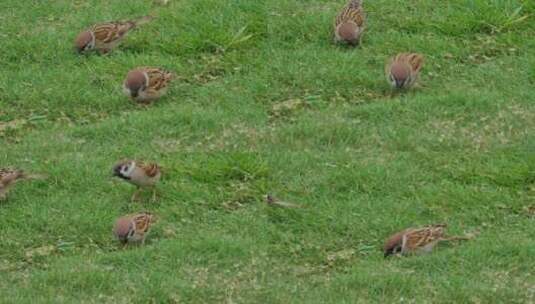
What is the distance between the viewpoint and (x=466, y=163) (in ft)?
43.7

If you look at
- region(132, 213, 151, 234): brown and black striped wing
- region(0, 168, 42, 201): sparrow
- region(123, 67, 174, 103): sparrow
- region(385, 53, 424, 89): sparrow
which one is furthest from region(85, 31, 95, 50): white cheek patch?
region(132, 213, 151, 234): brown and black striped wing

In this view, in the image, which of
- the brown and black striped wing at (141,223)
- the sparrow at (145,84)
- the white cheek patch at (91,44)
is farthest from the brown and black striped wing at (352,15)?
the brown and black striped wing at (141,223)

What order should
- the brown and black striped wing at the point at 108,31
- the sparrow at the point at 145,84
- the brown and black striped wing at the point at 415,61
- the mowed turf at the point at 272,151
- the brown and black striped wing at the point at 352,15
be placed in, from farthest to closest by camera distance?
the brown and black striped wing at the point at 352,15, the brown and black striped wing at the point at 108,31, the brown and black striped wing at the point at 415,61, the sparrow at the point at 145,84, the mowed turf at the point at 272,151

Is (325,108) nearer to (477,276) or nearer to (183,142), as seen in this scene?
(183,142)

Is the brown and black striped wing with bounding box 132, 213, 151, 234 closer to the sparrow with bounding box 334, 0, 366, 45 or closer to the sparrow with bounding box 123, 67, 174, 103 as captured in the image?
the sparrow with bounding box 123, 67, 174, 103

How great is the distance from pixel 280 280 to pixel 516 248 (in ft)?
5.97

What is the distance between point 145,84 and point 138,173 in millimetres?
1942

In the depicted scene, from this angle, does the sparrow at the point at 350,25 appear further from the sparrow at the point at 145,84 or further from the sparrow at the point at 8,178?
the sparrow at the point at 8,178

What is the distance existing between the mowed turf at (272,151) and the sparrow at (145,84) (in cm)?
15

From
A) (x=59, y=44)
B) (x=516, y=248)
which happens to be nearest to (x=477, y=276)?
(x=516, y=248)

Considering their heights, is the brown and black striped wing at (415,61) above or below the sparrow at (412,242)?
below

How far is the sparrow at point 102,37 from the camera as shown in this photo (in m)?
15.3

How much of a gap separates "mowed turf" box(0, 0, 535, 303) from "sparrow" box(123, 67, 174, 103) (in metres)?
0.15

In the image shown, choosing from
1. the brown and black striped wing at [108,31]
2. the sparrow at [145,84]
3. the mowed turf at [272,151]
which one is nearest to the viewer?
the mowed turf at [272,151]
